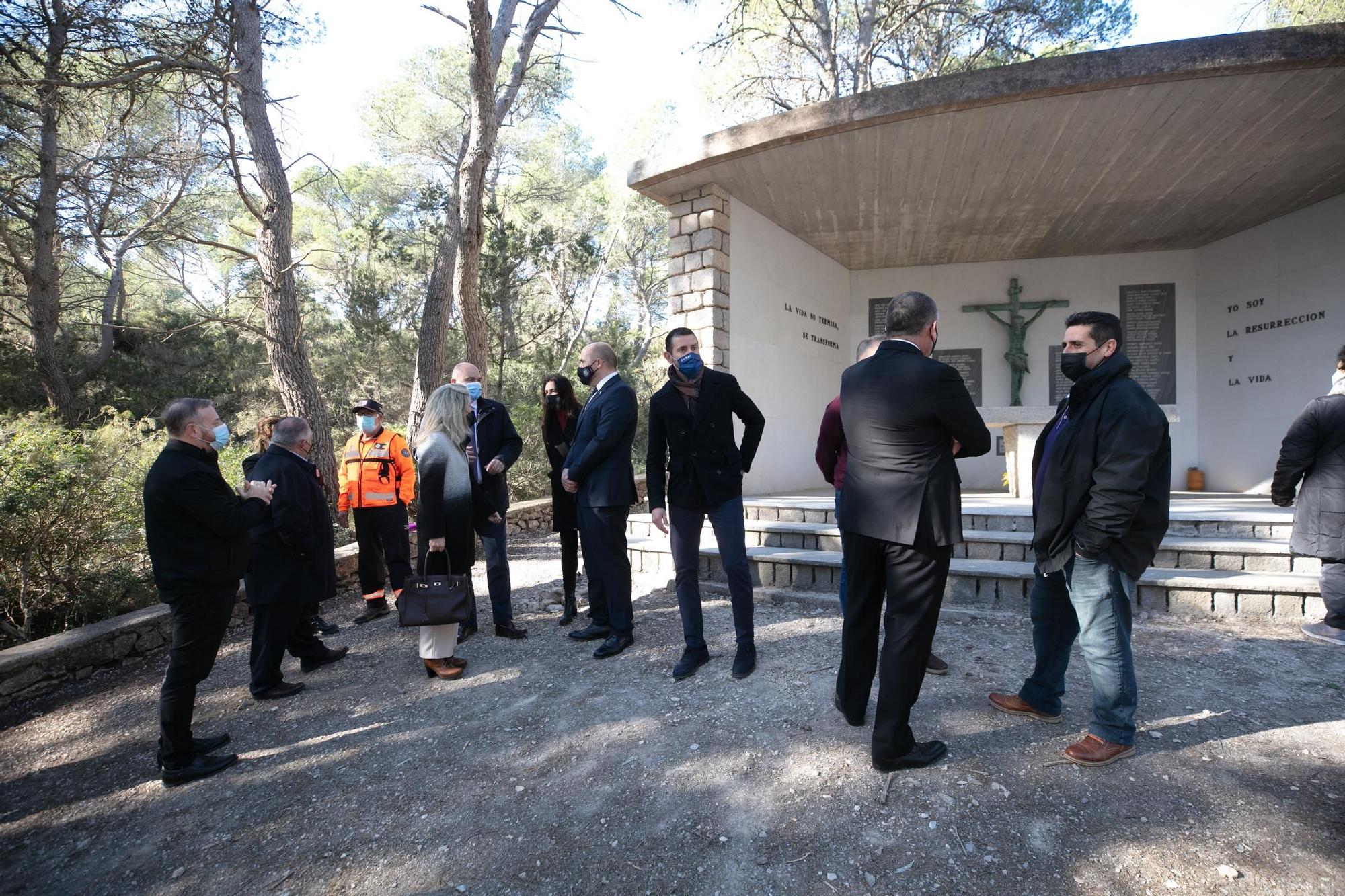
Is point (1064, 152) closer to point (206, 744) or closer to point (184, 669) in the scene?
point (184, 669)

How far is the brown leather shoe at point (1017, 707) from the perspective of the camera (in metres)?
2.72

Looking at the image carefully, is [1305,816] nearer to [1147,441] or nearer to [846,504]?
[1147,441]

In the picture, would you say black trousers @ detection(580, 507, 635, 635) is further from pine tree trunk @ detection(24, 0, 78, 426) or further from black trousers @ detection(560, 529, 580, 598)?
pine tree trunk @ detection(24, 0, 78, 426)

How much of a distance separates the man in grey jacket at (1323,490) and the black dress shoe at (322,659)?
18.8 feet

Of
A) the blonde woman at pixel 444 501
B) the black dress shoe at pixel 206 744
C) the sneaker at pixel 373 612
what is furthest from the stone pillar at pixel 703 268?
the black dress shoe at pixel 206 744

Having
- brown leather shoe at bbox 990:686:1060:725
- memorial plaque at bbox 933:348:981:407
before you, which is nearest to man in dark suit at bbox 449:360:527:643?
brown leather shoe at bbox 990:686:1060:725

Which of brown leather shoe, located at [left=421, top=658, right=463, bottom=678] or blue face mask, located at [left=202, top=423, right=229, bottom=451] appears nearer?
blue face mask, located at [left=202, top=423, right=229, bottom=451]

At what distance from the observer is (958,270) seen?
9.56m

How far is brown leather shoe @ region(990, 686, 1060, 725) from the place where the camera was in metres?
2.72

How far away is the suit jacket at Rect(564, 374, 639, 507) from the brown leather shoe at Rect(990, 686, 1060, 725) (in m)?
1.99

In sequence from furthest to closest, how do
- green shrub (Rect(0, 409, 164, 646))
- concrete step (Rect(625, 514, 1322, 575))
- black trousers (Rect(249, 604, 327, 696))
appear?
concrete step (Rect(625, 514, 1322, 575)) → green shrub (Rect(0, 409, 164, 646)) → black trousers (Rect(249, 604, 327, 696))

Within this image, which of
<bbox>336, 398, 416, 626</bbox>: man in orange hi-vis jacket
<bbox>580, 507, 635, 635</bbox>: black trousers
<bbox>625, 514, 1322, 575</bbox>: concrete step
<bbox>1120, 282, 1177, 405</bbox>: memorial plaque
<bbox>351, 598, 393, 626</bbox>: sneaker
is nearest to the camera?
<bbox>580, 507, 635, 635</bbox>: black trousers

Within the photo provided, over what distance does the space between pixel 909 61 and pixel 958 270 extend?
700cm

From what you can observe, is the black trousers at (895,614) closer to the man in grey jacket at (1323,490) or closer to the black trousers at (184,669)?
the black trousers at (184,669)
